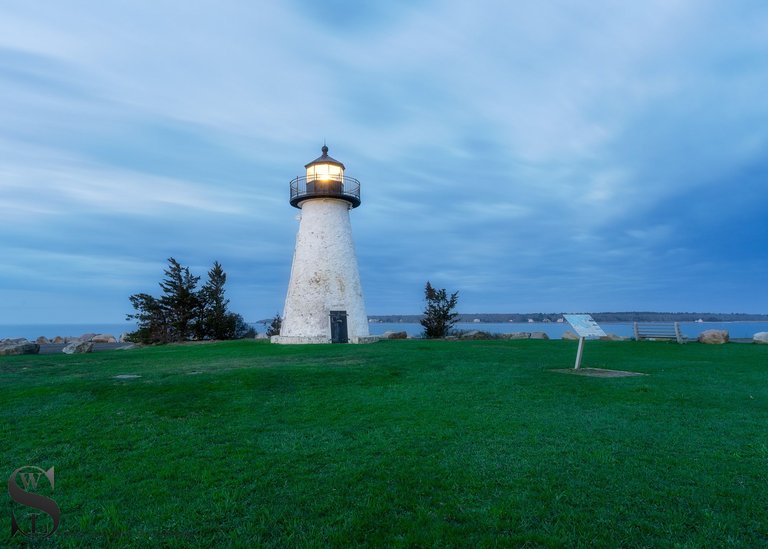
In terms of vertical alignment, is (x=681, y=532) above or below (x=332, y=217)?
below

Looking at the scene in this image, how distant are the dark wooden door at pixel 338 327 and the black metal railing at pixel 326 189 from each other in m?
6.64

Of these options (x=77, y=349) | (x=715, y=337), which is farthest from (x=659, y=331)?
(x=77, y=349)

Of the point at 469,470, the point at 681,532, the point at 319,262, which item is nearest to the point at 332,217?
the point at 319,262

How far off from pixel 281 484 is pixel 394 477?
133cm

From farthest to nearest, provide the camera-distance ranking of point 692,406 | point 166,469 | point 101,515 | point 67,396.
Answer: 1. point 67,396
2. point 692,406
3. point 166,469
4. point 101,515

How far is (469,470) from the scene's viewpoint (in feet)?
19.2

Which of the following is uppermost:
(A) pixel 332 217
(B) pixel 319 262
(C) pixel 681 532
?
(A) pixel 332 217

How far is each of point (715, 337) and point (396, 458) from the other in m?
26.2

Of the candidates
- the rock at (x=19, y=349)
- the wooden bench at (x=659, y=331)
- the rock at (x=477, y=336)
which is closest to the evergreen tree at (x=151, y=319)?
the rock at (x=19, y=349)

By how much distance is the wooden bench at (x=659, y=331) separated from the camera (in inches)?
1024

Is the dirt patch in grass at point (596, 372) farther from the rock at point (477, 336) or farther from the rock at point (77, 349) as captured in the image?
the rock at point (77, 349)

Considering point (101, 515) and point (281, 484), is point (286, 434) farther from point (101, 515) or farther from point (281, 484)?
Answer: point (101, 515)

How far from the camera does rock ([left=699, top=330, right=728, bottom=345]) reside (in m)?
25.5

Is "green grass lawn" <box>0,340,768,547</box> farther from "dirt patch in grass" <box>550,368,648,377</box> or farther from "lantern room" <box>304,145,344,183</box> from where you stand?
"lantern room" <box>304,145,344,183</box>
